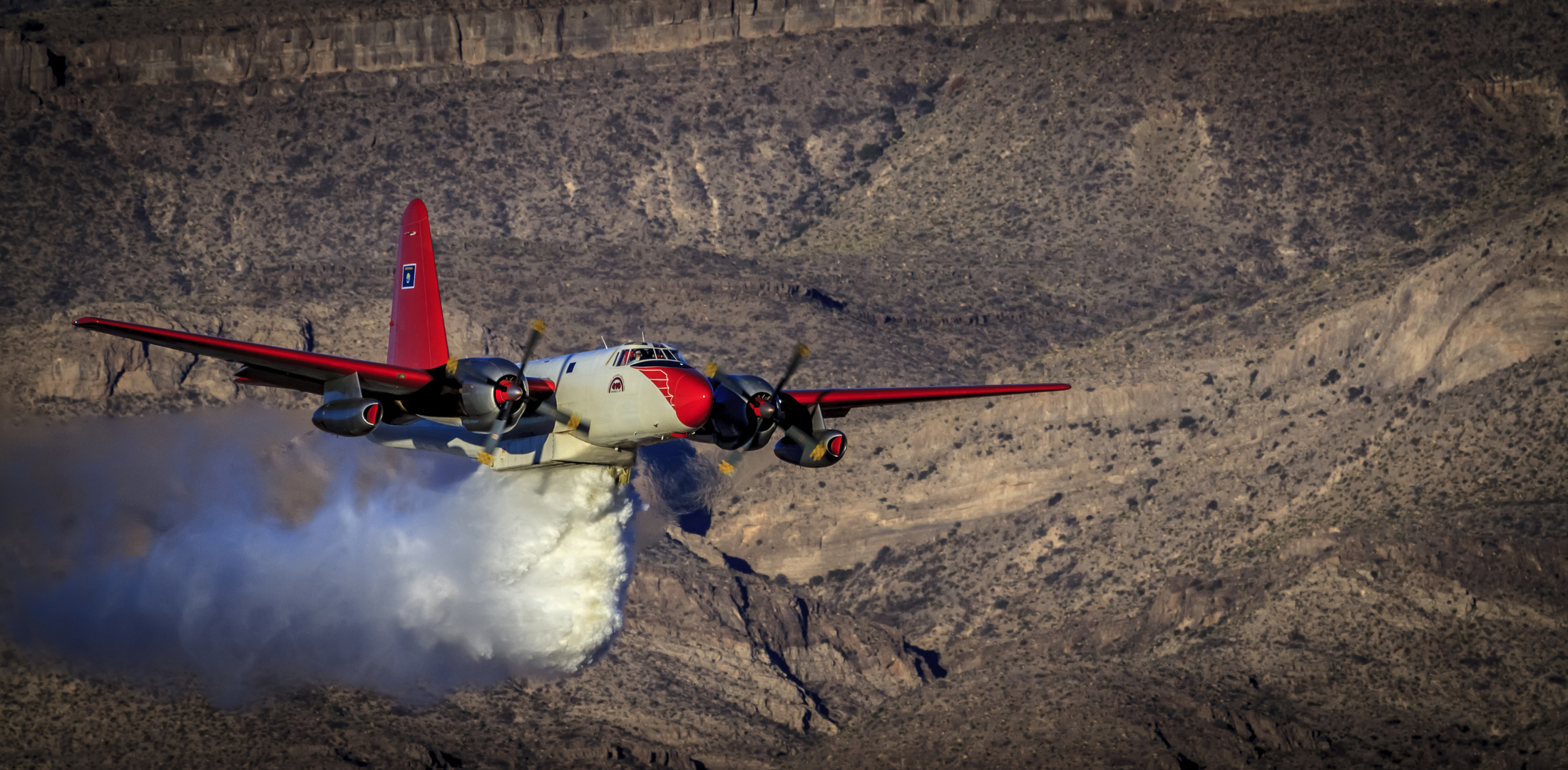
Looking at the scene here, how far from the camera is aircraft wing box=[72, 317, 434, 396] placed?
1725 inches

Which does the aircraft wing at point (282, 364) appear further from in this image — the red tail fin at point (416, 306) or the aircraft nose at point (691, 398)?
the red tail fin at point (416, 306)

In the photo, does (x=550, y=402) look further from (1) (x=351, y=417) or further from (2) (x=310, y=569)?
(2) (x=310, y=569)

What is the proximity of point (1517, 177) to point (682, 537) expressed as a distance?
59.6 m

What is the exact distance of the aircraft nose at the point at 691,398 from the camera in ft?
151

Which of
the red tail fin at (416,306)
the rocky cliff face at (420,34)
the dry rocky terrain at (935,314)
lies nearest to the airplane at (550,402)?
the red tail fin at (416,306)

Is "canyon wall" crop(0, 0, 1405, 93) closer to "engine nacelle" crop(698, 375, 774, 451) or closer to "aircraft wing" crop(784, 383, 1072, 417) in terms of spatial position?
"aircraft wing" crop(784, 383, 1072, 417)

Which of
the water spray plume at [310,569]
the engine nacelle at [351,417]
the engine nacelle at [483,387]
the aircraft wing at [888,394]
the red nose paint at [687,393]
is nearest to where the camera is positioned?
the engine nacelle at [351,417]

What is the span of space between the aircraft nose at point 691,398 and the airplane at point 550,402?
1.4 inches

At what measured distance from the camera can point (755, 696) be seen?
79.7 metres

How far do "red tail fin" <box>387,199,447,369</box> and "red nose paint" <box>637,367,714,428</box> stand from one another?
10.7 m

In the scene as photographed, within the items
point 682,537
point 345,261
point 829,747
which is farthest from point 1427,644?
point 345,261

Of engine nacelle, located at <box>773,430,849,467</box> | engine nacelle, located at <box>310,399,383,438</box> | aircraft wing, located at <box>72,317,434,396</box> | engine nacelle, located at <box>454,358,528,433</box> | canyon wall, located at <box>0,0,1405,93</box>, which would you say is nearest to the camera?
aircraft wing, located at <box>72,317,434,396</box>

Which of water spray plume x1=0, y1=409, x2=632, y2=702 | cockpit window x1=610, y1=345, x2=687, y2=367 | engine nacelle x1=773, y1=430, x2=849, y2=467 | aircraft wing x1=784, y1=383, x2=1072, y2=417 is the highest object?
cockpit window x1=610, y1=345, x2=687, y2=367

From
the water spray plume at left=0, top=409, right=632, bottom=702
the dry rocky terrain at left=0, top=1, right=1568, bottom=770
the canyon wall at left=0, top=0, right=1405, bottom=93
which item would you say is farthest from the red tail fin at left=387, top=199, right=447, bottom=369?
the canyon wall at left=0, top=0, right=1405, bottom=93
